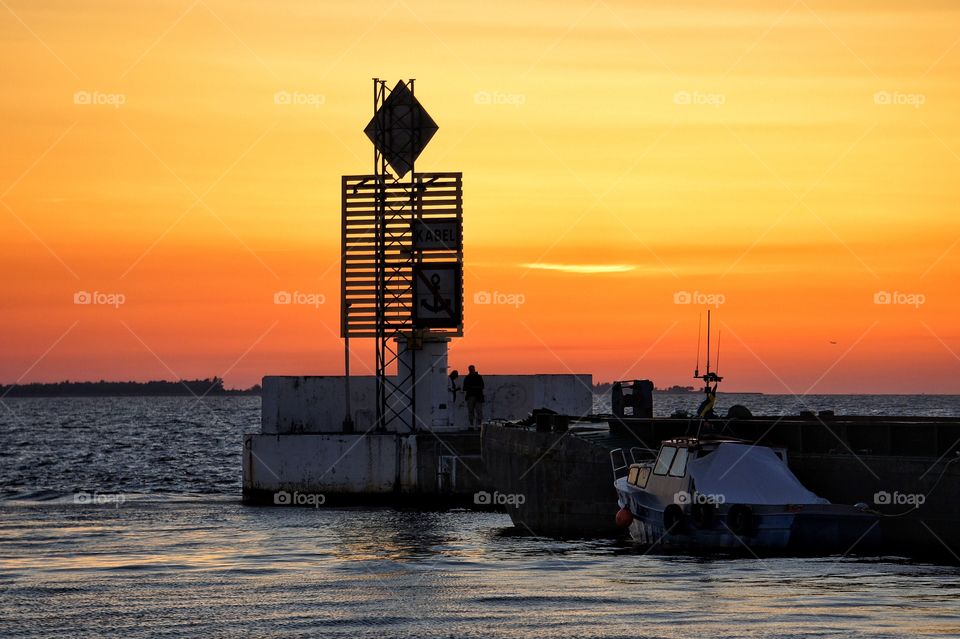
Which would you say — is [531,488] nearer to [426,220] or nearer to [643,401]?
[643,401]

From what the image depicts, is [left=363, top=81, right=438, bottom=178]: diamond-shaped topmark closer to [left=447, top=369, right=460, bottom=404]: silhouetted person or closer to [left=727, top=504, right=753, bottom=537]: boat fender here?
[left=447, top=369, right=460, bottom=404]: silhouetted person

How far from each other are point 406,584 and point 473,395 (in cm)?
2598

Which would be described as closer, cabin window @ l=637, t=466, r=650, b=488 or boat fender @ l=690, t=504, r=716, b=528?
boat fender @ l=690, t=504, r=716, b=528

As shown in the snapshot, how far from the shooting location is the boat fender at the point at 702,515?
107ft

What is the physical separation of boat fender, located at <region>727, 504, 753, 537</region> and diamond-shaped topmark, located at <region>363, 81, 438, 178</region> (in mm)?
28434

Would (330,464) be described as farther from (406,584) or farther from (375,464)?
(406,584)

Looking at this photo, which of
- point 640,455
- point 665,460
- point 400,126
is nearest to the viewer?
point 665,460

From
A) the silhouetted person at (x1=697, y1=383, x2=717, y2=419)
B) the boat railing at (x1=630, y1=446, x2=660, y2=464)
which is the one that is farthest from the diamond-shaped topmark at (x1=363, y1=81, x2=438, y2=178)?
the silhouetted person at (x1=697, y1=383, x2=717, y2=419)

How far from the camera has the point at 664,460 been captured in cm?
3484

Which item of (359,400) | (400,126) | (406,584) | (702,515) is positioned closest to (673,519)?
(702,515)

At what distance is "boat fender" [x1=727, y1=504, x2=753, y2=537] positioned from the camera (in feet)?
105

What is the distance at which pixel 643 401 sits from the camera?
46344 mm

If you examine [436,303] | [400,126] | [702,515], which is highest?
[400,126]

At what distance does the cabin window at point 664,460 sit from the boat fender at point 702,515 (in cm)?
164
